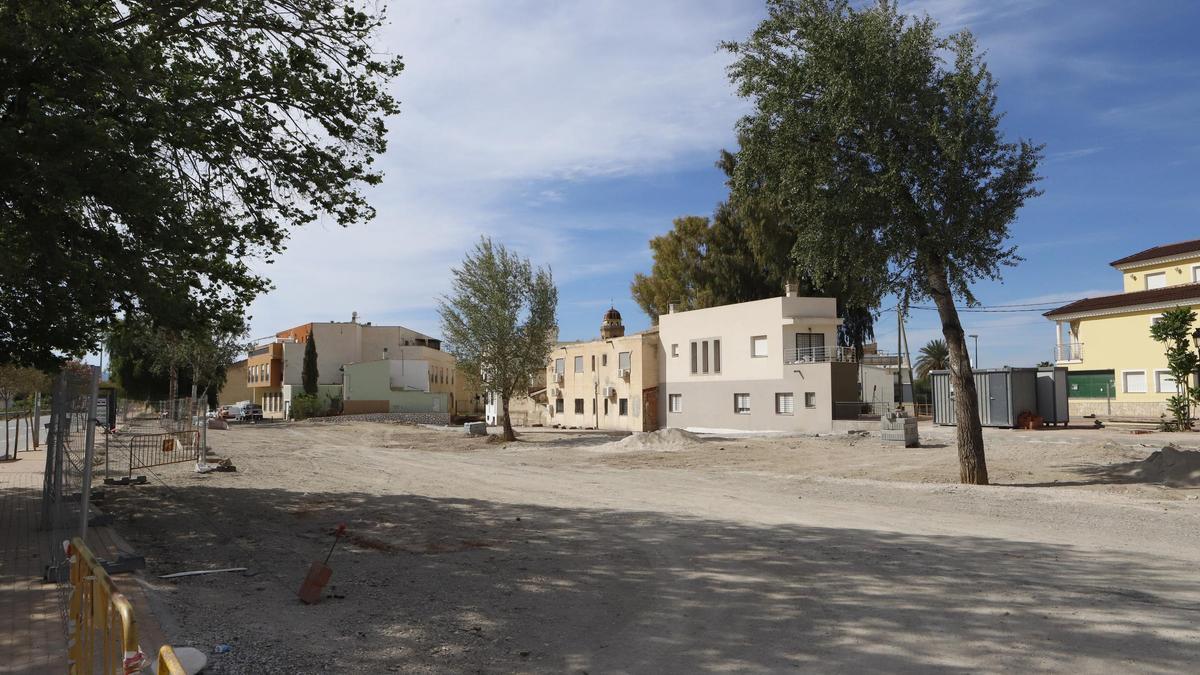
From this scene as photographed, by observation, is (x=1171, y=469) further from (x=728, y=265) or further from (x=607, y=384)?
(x=728, y=265)

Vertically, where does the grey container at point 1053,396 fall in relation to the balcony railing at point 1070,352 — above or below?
below

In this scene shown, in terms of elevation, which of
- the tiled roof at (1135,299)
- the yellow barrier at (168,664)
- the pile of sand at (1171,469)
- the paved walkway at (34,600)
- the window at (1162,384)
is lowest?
the paved walkway at (34,600)

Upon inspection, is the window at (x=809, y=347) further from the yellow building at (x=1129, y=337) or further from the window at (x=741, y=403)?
the yellow building at (x=1129, y=337)

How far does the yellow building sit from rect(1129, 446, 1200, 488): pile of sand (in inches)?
973

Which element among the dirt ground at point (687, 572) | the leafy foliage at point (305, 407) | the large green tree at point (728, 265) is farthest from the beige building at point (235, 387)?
the dirt ground at point (687, 572)

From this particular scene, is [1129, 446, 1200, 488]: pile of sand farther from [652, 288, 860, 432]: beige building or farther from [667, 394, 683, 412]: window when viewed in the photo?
[667, 394, 683, 412]: window

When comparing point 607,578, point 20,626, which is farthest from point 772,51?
point 20,626

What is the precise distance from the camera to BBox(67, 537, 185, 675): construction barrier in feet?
12.4

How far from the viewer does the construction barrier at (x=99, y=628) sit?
3768 millimetres

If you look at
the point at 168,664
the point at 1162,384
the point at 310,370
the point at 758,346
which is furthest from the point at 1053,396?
the point at 310,370

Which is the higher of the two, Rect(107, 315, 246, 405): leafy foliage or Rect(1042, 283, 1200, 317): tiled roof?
Rect(1042, 283, 1200, 317): tiled roof

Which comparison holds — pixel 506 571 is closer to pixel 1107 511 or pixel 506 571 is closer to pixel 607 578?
pixel 607 578

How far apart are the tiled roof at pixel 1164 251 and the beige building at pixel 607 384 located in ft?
96.0

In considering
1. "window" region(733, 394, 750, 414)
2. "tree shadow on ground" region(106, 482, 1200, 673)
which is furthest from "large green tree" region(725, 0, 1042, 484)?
"window" region(733, 394, 750, 414)
